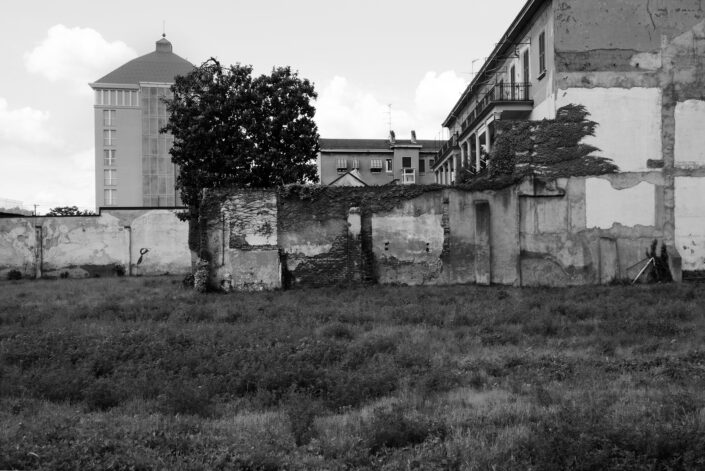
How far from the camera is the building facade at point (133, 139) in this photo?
3061 inches

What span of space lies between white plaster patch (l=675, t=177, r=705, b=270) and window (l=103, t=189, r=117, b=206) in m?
73.6

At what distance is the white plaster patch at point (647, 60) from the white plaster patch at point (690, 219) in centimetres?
365

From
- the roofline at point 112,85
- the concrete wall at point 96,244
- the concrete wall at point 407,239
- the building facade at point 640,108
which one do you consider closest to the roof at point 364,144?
the roofline at point 112,85

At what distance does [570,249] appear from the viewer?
18531mm

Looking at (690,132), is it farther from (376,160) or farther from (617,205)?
(376,160)

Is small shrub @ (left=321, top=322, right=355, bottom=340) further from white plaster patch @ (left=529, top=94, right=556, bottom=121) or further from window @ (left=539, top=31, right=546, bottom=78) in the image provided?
window @ (left=539, top=31, right=546, bottom=78)

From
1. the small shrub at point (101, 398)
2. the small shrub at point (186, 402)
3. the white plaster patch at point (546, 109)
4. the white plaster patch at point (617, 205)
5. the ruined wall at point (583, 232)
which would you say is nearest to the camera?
the small shrub at point (186, 402)

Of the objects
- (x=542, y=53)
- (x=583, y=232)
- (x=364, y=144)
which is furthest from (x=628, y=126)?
(x=364, y=144)

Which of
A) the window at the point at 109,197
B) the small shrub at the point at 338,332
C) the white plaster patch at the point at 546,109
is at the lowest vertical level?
the small shrub at the point at 338,332

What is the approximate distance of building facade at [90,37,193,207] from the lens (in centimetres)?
7775

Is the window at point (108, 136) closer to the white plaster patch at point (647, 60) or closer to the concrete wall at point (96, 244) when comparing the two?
the concrete wall at point (96, 244)

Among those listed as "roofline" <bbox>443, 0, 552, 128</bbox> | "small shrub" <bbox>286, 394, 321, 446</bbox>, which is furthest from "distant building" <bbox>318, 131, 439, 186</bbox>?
"small shrub" <bbox>286, 394, 321, 446</bbox>

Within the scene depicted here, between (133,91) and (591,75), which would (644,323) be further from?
(133,91)

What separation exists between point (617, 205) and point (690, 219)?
237cm
